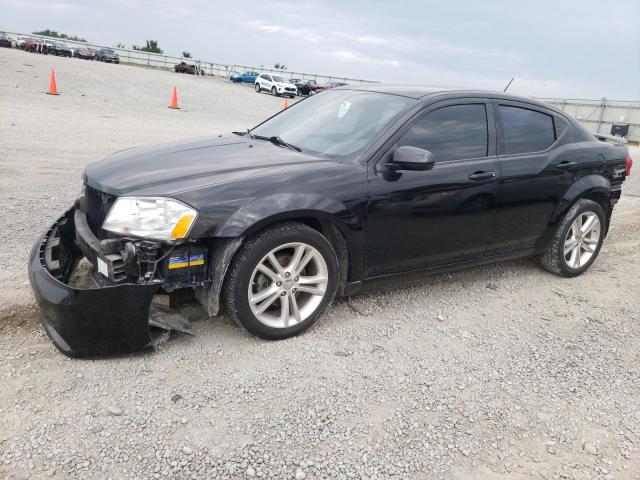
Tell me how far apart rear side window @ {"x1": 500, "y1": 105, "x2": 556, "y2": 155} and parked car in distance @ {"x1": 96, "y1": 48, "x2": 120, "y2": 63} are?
4338cm

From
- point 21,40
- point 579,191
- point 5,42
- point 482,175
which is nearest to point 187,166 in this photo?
point 482,175

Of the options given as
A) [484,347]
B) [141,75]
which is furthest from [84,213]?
[141,75]

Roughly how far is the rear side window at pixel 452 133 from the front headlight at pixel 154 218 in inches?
65.2

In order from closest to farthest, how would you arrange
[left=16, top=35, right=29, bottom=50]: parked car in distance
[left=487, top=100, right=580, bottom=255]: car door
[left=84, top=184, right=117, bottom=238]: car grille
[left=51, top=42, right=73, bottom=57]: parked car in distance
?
[left=84, top=184, right=117, bottom=238]: car grille < [left=487, top=100, right=580, bottom=255]: car door < [left=51, top=42, right=73, bottom=57]: parked car in distance < [left=16, top=35, right=29, bottom=50]: parked car in distance

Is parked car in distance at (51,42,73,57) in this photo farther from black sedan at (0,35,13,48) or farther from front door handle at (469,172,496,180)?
front door handle at (469,172,496,180)

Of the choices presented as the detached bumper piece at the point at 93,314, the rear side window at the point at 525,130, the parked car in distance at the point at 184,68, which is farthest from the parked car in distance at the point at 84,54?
the detached bumper piece at the point at 93,314

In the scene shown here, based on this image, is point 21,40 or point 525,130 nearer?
point 525,130

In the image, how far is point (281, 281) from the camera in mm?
3465

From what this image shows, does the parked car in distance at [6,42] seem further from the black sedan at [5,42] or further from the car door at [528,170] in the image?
the car door at [528,170]

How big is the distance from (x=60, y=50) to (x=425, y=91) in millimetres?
42766

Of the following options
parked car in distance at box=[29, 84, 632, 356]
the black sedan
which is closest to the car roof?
parked car in distance at box=[29, 84, 632, 356]

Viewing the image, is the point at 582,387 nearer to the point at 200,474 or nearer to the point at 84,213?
the point at 200,474

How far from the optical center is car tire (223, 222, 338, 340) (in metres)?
3.29

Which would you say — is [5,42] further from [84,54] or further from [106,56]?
[106,56]
